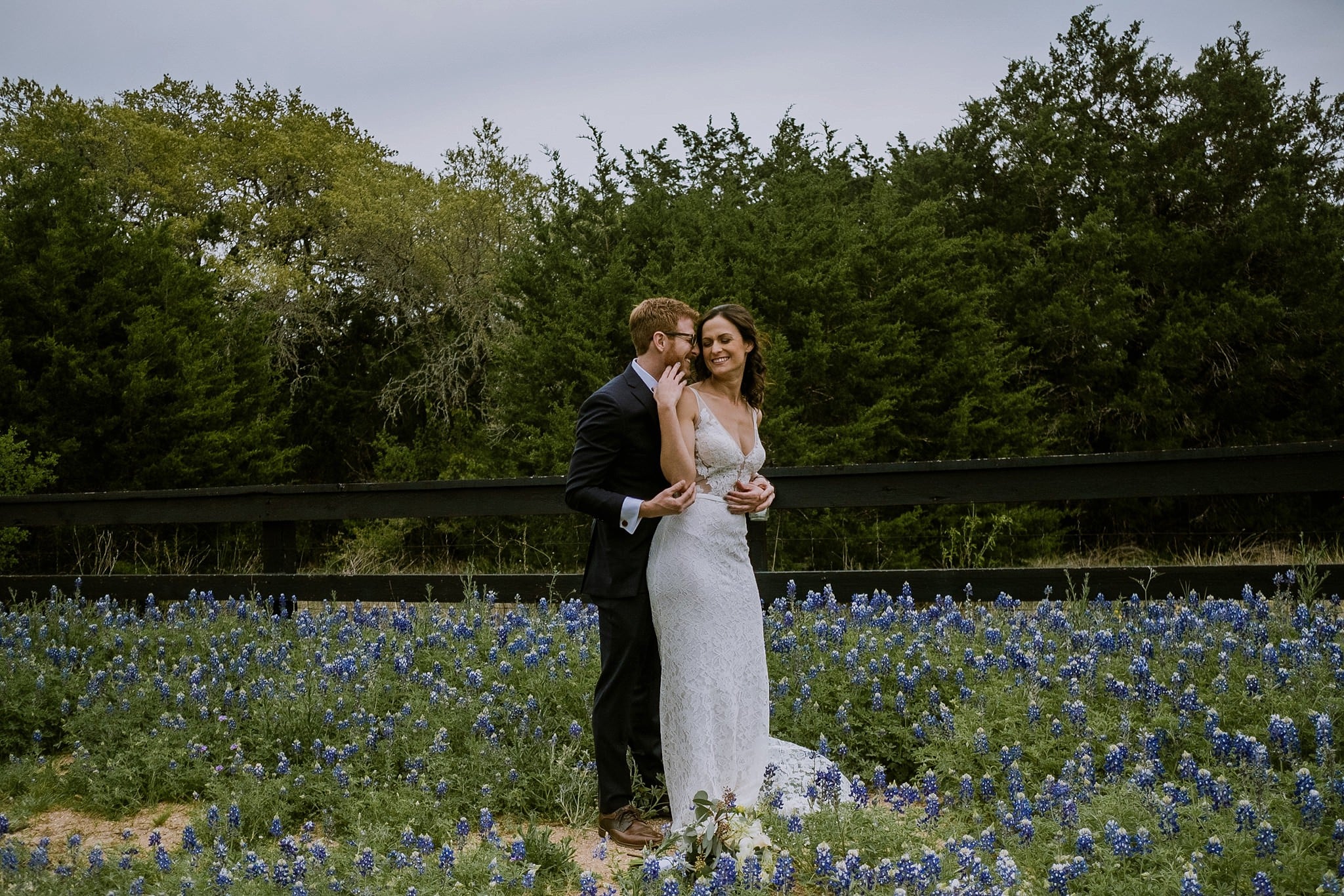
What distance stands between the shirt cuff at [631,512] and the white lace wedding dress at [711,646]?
0.12 meters

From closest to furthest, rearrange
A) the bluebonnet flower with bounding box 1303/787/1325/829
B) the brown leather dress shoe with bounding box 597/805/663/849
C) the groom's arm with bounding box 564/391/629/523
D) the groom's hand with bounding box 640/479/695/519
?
the bluebonnet flower with bounding box 1303/787/1325/829 < the groom's hand with bounding box 640/479/695/519 < the brown leather dress shoe with bounding box 597/805/663/849 < the groom's arm with bounding box 564/391/629/523

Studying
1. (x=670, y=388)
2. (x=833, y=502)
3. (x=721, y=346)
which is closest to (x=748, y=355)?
(x=721, y=346)

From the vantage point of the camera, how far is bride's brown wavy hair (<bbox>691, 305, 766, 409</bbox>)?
391 centimetres

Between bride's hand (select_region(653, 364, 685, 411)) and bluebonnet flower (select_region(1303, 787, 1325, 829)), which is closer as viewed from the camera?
bluebonnet flower (select_region(1303, 787, 1325, 829))

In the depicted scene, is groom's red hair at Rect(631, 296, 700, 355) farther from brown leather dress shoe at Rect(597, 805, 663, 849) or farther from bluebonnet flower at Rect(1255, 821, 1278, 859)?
bluebonnet flower at Rect(1255, 821, 1278, 859)

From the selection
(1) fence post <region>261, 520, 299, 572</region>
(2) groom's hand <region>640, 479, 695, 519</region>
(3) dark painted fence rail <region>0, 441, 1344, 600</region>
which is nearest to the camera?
(2) groom's hand <region>640, 479, 695, 519</region>

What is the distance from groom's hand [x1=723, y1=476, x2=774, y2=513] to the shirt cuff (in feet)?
1.07

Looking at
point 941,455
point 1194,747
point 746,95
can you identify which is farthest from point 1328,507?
point 1194,747

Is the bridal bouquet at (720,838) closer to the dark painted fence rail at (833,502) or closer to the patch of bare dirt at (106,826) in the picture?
the patch of bare dirt at (106,826)

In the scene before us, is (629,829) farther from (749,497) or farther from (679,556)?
(749,497)

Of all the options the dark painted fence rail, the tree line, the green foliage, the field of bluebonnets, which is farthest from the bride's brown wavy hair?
the green foliage

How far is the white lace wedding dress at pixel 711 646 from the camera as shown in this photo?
3.62 meters

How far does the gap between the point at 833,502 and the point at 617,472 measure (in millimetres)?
2936

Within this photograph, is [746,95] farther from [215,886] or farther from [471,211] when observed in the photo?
[215,886]
